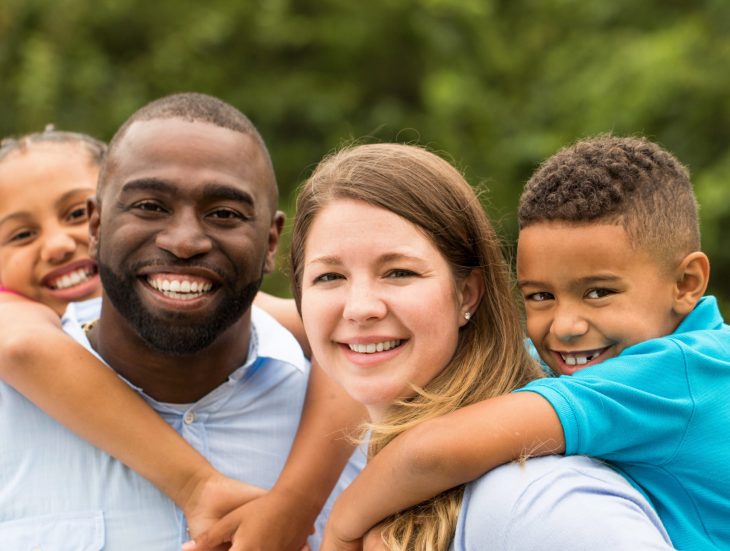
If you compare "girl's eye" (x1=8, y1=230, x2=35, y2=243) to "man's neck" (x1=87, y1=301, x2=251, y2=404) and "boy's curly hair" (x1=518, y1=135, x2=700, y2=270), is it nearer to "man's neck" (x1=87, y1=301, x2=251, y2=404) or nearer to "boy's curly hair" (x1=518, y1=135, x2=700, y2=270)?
"man's neck" (x1=87, y1=301, x2=251, y2=404)

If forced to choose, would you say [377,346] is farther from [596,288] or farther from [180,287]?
[180,287]

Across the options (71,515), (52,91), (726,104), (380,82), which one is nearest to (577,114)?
(726,104)

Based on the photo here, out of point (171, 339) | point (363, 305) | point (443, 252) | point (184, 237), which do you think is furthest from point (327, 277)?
point (171, 339)

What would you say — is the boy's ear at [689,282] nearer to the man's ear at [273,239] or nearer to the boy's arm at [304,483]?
the boy's arm at [304,483]

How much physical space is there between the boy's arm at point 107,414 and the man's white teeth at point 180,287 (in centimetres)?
32

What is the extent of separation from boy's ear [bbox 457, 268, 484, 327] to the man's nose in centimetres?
78

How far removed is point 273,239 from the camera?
3.25 m

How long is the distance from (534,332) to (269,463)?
37.4 inches

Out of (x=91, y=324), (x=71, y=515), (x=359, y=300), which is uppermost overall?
(x=359, y=300)

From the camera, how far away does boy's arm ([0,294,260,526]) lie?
2.87 m

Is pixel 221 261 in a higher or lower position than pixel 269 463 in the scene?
higher

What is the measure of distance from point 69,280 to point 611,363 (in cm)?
217

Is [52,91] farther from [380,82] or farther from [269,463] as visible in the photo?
[269,463]

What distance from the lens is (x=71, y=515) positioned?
2869 millimetres
